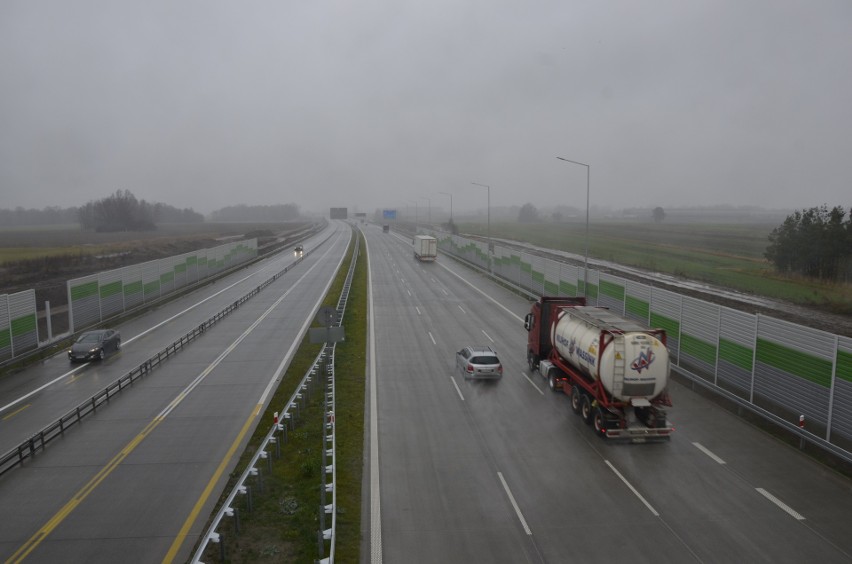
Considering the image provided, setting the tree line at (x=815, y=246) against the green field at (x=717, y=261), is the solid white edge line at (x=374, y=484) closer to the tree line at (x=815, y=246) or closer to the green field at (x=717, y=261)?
the green field at (x=717, y=261)

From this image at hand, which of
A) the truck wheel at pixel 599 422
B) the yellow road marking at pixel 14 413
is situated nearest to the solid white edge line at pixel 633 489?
the truck wheel at pixel 599 422

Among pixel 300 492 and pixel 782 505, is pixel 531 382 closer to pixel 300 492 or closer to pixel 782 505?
pixel 782 505

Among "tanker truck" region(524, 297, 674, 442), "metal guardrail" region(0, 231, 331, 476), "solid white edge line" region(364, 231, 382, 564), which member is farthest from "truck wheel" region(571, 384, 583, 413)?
"metal guardrail" region(0, 231, 331, 476)

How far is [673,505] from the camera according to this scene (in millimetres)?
13422

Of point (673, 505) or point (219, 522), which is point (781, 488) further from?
point (219, 522)

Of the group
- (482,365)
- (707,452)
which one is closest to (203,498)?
(482,365)

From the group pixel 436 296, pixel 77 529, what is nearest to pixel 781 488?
pixel 77 529

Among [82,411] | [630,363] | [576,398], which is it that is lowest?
[82,411]

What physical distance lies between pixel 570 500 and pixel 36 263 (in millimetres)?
69462

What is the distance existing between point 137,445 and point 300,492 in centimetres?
651

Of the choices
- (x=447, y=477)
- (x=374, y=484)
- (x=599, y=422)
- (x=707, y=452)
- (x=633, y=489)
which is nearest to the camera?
(x=633, y=489)

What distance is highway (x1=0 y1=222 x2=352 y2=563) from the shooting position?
12.1 m

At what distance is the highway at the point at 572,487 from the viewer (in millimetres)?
11633

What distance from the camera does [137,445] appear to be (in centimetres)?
1739
